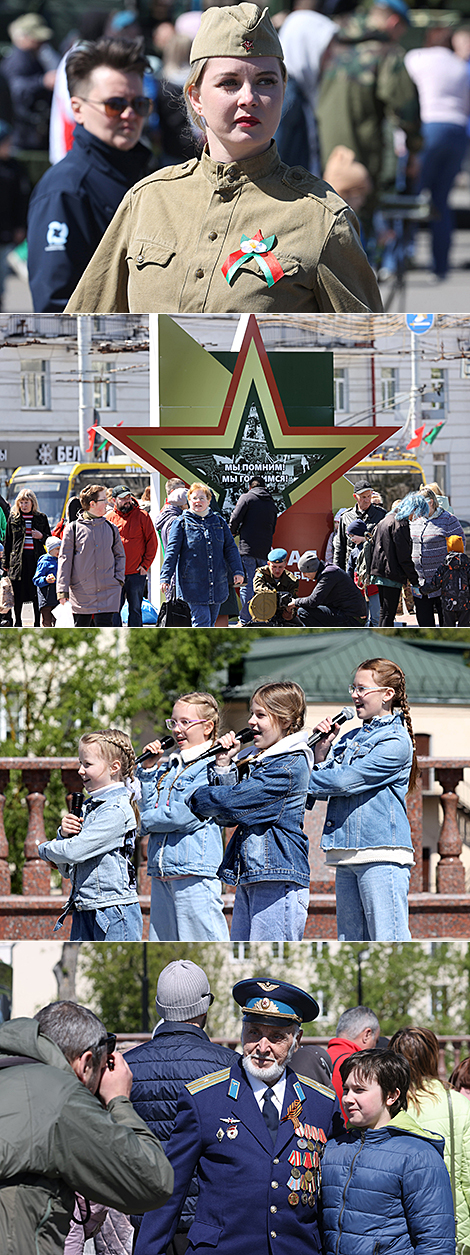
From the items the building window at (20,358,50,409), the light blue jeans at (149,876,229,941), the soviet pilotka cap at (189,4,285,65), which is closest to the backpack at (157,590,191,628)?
the building window at (20,358,50,409)

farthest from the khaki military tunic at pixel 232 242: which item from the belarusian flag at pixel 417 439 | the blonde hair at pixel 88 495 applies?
the blonde hair at pixel 88 495

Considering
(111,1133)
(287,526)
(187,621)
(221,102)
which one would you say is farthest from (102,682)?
(111,1133)

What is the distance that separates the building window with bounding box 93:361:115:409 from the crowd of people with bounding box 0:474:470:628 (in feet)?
1.30

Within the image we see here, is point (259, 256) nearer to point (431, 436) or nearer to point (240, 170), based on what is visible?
point (240, 170)

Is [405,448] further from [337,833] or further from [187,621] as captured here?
[337,833]

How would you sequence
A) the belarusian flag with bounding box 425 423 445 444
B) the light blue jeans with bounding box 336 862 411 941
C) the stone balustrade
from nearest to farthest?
the light blue jeans with bounding box 336 862 411 941 < the stone balustrade < the belarusian flag with bounding box 425 423 445 444

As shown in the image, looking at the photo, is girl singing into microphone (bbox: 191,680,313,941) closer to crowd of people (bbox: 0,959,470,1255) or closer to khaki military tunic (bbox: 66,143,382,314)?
crowd of people (bbox: 0,959,470,1255)

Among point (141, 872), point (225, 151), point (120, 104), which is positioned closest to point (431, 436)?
point (225, 151)

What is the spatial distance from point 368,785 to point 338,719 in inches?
13.4

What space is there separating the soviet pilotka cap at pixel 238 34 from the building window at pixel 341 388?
4.71ft

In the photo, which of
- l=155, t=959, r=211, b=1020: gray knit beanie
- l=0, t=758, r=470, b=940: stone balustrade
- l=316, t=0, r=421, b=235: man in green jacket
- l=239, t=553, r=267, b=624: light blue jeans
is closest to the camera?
l=155, t=959, r=211, b=1020: gray knit beanie

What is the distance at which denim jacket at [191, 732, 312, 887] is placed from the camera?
589 cm

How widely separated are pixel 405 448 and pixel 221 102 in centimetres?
177

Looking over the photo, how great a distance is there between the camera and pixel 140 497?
6.87 m
